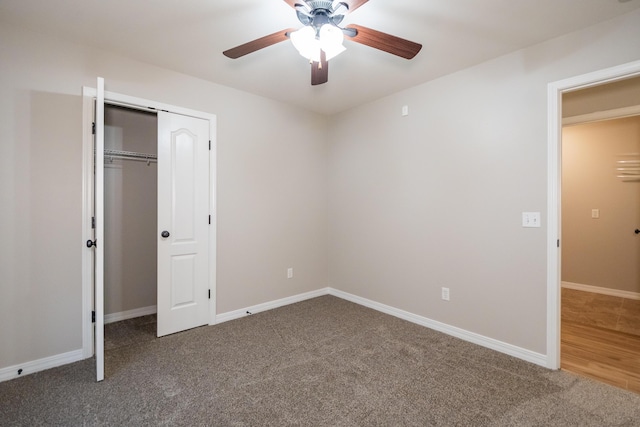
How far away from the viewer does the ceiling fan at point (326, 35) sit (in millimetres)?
1668

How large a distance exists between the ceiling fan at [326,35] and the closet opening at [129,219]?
2.27 metres

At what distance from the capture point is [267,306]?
363cm

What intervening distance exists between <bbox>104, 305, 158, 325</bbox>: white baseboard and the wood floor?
13.7 ft

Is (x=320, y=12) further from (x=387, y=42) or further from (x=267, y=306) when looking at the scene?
(x=267, y=306)

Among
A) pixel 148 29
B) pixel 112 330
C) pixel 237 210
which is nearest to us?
pixel 148 29

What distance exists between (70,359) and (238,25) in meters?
2.93

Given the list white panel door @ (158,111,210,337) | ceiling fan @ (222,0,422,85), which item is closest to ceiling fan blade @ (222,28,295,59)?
ceiling fan @ (222,0,422,85)

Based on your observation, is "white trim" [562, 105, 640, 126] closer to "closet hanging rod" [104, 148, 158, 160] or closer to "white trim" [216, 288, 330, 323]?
"white trim" [216, 288, 330, 323]

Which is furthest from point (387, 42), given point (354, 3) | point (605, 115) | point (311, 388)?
point (605, 115)

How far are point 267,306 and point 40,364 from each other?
2.02m

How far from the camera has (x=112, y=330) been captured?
3.07 m

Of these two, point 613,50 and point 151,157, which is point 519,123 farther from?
point 151,157

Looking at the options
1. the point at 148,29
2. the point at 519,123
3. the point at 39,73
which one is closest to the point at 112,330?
the point at 39,73

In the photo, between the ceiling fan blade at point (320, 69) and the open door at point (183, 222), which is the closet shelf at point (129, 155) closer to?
the open door at point (183, 222)
